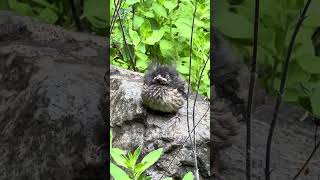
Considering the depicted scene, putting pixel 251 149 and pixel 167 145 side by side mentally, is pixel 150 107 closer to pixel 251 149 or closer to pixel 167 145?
pixel 167 145

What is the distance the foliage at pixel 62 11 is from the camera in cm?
124

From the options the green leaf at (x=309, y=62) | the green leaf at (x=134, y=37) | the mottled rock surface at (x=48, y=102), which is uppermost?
the green leaf at (x=309, y=62)

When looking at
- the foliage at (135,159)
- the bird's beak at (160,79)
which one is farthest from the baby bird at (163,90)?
the foliage at (135,159)

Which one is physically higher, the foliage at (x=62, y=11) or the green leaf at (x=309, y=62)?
the foliage at (x=62, y=11)

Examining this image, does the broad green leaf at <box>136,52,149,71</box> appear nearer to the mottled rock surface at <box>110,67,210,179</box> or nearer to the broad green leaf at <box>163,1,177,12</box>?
the broad green leaf at <box>163,1,177,12</box>

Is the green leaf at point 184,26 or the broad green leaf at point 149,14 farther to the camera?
the broad green leaf at point 149,14

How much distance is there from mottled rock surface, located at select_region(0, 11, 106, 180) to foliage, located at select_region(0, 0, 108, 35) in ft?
0.06

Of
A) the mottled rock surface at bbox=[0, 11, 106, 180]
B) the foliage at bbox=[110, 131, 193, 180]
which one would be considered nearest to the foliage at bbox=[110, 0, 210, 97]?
the foliage at bbox=[110, 131, 193, 180]

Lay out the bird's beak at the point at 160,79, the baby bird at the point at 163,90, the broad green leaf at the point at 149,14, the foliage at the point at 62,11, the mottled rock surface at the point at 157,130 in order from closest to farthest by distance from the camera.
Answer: the foliage at the point at 62,11 < the mottled rock surface at the point at 157,130 < the baby bird at the point at 163,90 < the bird's beak at the point at 160,79 < the broad green leaf at the point at 149,14

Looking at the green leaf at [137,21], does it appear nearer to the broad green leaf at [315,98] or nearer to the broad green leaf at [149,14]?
the broad green leaf at [149,14]

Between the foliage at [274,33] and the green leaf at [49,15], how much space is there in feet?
1.13

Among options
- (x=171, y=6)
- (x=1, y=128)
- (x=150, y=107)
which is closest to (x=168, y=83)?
(x=150, y=107)

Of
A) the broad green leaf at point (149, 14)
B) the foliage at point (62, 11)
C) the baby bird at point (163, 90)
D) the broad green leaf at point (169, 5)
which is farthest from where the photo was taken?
the broad green leaf at point (149, 14)

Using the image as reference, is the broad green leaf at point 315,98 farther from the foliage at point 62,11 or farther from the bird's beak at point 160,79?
the bird's beak at point 160,79
